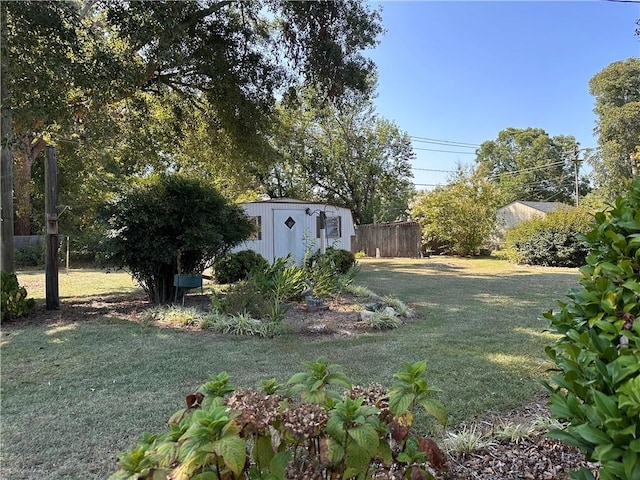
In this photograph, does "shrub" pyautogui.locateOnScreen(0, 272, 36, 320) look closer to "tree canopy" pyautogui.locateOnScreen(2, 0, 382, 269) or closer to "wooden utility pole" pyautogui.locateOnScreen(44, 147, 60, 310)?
"wooden utility pole" pyautogui.locateOnScreen(44, 147, 60, 310)

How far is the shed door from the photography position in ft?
38.5

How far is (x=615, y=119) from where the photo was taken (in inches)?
882

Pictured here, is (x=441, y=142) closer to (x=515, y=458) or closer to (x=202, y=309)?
(x=202, y=309)

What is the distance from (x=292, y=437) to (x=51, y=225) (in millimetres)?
6417

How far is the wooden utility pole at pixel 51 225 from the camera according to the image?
19.8 feet

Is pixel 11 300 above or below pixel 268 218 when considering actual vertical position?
below

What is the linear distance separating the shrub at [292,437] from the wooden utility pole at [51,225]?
20.0 ft

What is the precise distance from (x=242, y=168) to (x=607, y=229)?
9496mm

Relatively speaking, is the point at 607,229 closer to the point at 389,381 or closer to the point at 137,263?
the point at 389,381

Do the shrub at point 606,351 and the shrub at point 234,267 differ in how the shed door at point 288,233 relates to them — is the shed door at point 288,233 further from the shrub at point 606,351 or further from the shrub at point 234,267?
the shrub at point 606,351

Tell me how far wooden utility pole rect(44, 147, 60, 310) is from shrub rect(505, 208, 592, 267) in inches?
524

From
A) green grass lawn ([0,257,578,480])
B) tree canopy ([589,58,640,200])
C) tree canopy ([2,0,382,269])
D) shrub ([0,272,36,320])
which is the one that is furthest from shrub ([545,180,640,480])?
tree canopy ([589,58,640,200])

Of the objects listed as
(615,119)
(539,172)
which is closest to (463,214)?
(615,119)

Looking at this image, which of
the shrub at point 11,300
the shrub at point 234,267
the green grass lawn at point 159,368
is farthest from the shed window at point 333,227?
the shrub at point 11,300
